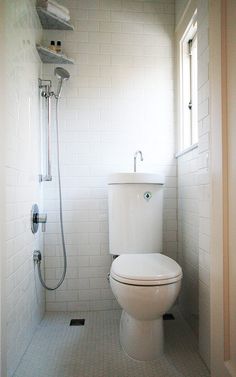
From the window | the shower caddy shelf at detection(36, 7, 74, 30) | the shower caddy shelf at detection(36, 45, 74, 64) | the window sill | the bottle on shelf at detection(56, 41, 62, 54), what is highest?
the shower caddy shelf at detection(36, 7, 74, 30)

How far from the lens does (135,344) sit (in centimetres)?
119

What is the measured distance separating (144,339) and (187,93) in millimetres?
1561

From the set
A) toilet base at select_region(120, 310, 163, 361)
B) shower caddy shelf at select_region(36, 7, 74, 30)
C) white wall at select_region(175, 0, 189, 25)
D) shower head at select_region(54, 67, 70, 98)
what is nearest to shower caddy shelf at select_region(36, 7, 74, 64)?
shower caddy shelf at select_region(36, 7, 74, 30)

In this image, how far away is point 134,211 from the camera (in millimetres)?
1492

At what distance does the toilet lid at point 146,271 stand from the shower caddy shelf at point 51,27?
4.54 feet

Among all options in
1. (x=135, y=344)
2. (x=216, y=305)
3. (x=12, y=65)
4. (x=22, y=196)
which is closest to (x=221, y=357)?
(x=216, y=305)

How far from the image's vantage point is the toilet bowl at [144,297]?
1051 mm

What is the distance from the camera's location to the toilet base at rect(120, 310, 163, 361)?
1183mm

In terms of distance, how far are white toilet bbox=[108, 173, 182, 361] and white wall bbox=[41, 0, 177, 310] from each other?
25 centimetres

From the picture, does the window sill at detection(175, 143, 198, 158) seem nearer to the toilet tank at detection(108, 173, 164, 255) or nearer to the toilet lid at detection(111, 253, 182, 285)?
the toilet tank at detection(108, 173, 164, 255)

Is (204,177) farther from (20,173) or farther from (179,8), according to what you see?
(179,8)

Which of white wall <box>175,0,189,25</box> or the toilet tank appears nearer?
the toilet tank

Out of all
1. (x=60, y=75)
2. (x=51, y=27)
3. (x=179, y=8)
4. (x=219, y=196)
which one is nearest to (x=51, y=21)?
(x=51, y=27)

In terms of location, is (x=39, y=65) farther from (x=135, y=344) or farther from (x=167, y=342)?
(x=167, y=342)
